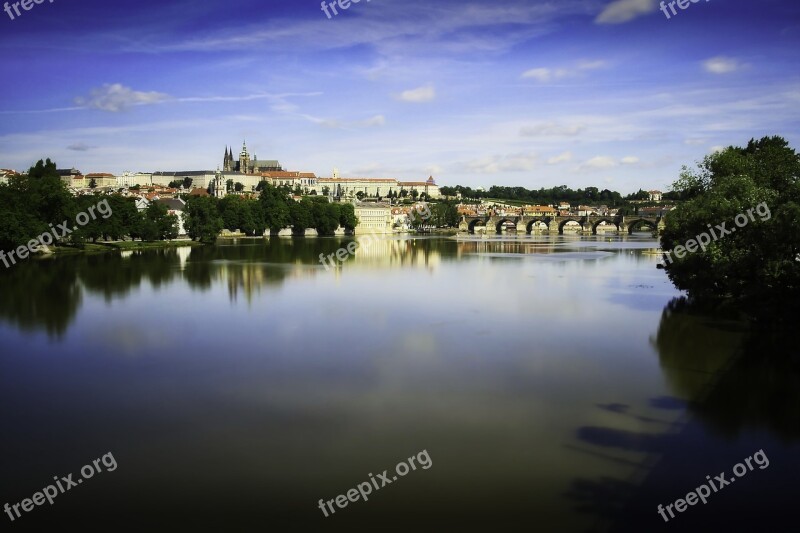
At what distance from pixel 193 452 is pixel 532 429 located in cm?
392

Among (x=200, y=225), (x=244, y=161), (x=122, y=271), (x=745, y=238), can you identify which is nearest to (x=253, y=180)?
(x=244, y=161)

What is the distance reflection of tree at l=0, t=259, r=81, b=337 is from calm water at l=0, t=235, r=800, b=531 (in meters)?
0.15

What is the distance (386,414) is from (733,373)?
19.0 ft

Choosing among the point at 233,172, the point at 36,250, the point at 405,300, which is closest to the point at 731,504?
the point at 405,300

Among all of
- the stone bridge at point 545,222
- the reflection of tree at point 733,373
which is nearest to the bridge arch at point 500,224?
the stone bridge at point 545,222

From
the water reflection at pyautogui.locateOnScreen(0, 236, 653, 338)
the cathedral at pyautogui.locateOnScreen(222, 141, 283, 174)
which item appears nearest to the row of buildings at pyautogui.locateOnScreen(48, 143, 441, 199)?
the cathedral at pyautogui.locateOnScreen(222, 141, 283, 174)

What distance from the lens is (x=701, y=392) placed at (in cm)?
989

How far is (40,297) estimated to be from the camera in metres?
19.4

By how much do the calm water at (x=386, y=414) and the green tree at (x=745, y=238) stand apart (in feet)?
4.02

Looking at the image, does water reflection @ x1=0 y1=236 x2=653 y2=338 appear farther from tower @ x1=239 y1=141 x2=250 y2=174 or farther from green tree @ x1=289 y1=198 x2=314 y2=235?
A: tower @ x1=239 y1=141 x2=250 y2=174

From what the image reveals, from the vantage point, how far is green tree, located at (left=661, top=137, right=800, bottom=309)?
14.2 m

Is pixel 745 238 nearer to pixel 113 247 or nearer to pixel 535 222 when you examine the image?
pixel 113 247

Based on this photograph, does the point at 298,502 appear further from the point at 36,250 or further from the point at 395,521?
the point at 36,250

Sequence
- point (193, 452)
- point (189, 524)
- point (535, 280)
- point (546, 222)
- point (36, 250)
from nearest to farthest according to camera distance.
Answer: point (189, 524)
point (193, 452)
point (535, 280)
point (36, 250)
point (546, 222)
